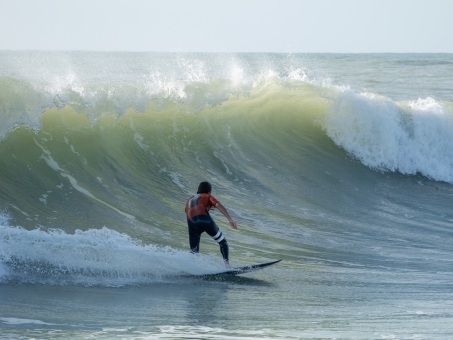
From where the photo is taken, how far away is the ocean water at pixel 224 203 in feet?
24.0

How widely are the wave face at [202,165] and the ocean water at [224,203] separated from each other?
4 cm

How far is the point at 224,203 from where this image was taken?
13516 mm

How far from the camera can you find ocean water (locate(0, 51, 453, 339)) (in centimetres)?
730

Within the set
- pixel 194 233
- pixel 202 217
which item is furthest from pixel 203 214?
pixel 194 233

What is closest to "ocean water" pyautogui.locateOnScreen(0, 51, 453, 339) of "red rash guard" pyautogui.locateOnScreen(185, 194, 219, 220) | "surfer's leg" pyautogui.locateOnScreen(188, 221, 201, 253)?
"surfer's leg" pyautogui.locateOnScreen(188, 221, 201, 253)

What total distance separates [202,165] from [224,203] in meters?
2.03

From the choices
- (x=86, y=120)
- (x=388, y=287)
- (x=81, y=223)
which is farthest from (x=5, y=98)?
(x=388, y=287)

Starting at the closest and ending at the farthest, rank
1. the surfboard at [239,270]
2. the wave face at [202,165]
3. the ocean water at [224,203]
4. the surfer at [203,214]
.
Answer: the ocean water at [224,203] → the surfboard at [239,270] → the surfer at [203,214] → the wave face at [202,165]

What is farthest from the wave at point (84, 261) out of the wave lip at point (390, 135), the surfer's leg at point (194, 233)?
the wave lip at point (390, 135)

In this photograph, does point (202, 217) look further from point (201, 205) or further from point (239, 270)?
point (239, 270)

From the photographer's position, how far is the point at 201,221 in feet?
29.6

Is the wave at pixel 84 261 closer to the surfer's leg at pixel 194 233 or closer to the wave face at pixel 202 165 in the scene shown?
the wave face at pixel 202 165

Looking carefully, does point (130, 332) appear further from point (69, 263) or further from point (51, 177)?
point (51, 177)

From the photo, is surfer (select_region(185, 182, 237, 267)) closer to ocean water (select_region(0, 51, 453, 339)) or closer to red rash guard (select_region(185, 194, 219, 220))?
red rash guard (select_region(185, 194, 219, 220))
